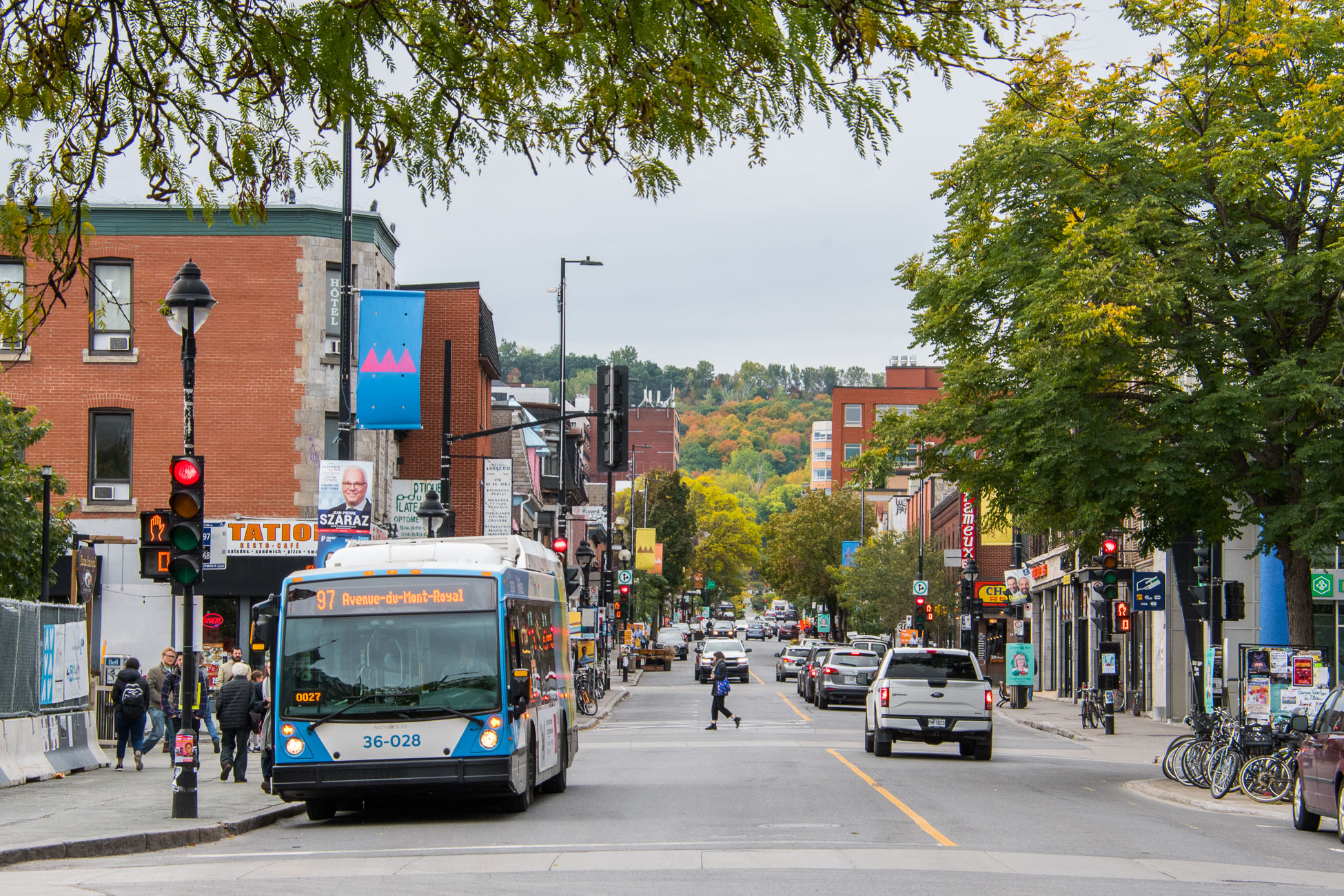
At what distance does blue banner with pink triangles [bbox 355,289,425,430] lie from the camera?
24797 millimetres

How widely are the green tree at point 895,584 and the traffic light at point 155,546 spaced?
5247cm

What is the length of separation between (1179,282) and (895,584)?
165ft

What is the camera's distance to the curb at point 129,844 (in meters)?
13.2

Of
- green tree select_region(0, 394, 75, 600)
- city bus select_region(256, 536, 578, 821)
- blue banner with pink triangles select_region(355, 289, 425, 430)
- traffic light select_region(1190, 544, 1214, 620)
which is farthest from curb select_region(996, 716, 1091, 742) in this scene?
green tree select_region(0, 394, 75, 600)

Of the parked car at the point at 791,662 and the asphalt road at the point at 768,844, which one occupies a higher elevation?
the asphalt road at the point at 768,844

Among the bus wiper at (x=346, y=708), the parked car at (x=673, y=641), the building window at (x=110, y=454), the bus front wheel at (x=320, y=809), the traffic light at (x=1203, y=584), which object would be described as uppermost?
the building window at (x=110, y=454)

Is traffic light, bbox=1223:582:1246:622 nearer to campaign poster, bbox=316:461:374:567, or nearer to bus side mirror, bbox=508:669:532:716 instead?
bus side mirror, bbox=508:669:532:716

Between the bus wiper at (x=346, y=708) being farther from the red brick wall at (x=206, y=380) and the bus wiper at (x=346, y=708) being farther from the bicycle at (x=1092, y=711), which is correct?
the bicycle at (x=1092, y=711)

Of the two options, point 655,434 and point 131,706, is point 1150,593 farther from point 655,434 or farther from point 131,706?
point 655,434

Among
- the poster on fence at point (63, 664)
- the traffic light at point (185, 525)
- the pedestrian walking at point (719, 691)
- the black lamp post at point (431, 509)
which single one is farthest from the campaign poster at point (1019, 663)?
the traffic light at point (185, 525)

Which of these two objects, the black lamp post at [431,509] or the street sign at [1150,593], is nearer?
the black lamp post at [431,509]

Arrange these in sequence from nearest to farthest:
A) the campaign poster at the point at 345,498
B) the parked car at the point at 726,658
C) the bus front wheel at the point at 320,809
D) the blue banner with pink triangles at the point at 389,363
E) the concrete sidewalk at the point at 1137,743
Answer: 1. the bus front wheel at the point at 320,809
2. the concrete sidewalk at the point at 1137,743
3. the campaign poster at the point at 345,498
4. the blue banner with pink triangles at the point at 389,363
5. the parked car at the point at 726,658

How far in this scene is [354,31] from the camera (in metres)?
6.71

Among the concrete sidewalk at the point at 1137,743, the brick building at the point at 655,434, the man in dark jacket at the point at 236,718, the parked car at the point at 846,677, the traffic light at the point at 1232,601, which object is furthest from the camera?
the brick building at the point at 655,434
